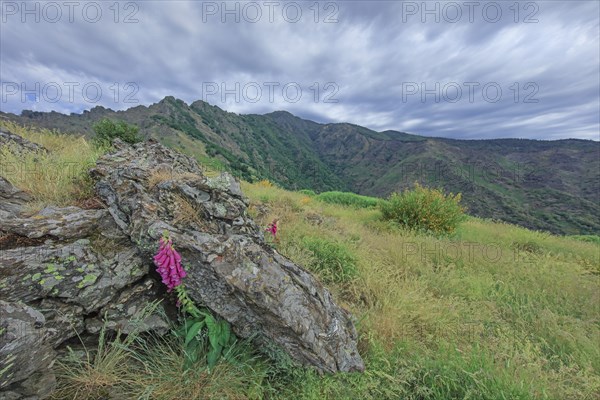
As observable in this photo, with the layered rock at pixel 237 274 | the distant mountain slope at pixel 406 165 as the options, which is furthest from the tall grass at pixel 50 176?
the distant mountain slope at pixel 406 165

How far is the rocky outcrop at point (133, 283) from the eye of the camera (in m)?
1.68

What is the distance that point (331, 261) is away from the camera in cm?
409

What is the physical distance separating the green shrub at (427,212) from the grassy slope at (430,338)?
1895 mm

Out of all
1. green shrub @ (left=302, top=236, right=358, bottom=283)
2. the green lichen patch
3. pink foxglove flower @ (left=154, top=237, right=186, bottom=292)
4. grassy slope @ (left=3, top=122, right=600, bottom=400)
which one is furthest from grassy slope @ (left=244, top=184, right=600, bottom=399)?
the green lichen patch

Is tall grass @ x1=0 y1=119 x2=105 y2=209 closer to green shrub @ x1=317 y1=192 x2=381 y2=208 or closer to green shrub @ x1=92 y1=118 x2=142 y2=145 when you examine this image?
green shrub @ x1=92 y1=118 x2=142 y2=145

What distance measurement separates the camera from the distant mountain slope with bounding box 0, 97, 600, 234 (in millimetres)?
78875

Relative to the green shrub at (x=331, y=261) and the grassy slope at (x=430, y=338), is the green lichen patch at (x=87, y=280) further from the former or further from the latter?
the green shrub at (x=331, y=261)

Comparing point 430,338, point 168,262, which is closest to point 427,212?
point 430,338

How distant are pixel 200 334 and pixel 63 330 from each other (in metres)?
0.92

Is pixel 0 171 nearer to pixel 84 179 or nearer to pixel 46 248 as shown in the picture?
pixel 84 179

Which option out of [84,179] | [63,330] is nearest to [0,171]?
[84,179]

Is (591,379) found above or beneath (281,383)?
beneath

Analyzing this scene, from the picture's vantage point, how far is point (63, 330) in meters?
1.85

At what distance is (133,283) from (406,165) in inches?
6314
